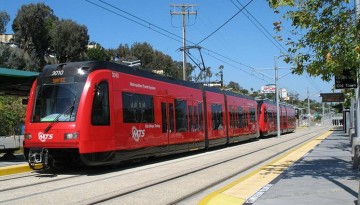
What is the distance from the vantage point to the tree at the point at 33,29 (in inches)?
3009

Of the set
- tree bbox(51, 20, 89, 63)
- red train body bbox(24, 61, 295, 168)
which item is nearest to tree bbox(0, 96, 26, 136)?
red train body bbox(24, 61, 295, 168)

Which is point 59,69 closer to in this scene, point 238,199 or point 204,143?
point 238,199

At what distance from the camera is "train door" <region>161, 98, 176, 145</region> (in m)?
17.8

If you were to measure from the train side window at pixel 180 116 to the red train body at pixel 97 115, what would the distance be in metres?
0.50

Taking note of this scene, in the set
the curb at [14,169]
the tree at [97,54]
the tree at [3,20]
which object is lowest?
the curb at [14,169]

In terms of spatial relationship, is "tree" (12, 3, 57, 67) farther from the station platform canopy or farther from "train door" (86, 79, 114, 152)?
"train door" (86, 79, 114, 152)

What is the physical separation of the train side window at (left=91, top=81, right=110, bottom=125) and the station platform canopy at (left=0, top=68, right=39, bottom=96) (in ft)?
→ 10.3

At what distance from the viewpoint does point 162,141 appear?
58.0 ft

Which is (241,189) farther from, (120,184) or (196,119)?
(196,119)

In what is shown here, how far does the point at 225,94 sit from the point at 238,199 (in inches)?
748

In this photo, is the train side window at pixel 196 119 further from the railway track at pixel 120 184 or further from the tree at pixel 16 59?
the tree at pixel 16 59

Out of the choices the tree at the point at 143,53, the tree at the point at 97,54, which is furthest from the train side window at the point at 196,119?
the tree at the point at 143,53

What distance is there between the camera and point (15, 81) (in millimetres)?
16328

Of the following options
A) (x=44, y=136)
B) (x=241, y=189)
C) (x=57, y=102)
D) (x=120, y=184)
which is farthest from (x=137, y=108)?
(x=241, y=189)
